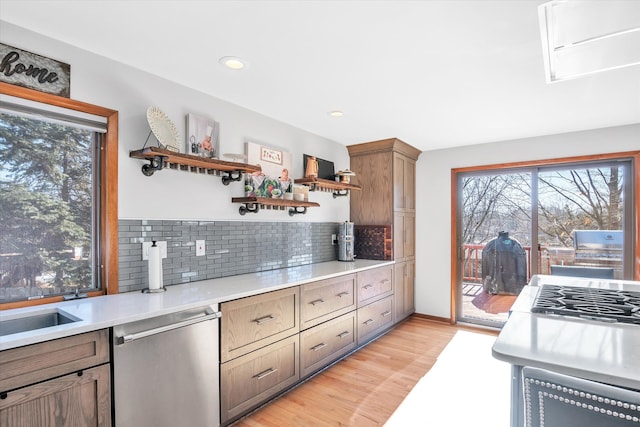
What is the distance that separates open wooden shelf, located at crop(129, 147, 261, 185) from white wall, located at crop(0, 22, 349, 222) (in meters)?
0.05

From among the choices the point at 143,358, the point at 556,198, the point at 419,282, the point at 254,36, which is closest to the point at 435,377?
the point at 419,282

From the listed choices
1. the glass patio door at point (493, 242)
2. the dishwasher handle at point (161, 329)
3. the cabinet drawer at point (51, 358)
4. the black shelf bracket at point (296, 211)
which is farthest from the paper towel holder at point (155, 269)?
the glass patio door at point (493, 242)

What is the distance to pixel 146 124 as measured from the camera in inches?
92.7

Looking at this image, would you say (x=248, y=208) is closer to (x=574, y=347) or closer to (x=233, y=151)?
(x=233, y=151)

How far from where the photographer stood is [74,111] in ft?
6.63

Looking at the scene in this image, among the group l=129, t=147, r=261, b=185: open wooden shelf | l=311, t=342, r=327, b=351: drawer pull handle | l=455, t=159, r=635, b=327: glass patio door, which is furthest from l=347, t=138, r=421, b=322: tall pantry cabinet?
l=129, t=147, r=261, b=185: open wooden shelf

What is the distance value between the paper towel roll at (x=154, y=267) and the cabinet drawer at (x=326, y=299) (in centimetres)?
104

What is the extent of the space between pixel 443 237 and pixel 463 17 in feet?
10.8

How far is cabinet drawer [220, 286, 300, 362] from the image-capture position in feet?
7.00

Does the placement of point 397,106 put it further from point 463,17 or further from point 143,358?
point 143,358

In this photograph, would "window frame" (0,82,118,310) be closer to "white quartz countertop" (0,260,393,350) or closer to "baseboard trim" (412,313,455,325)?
"white quartz countertop" (0,260,393,350)

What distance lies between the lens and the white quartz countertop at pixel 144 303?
1442 millimetres

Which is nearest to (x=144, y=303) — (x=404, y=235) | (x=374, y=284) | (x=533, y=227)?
(x=374, y=284)

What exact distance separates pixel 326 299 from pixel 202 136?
5.53 ft
